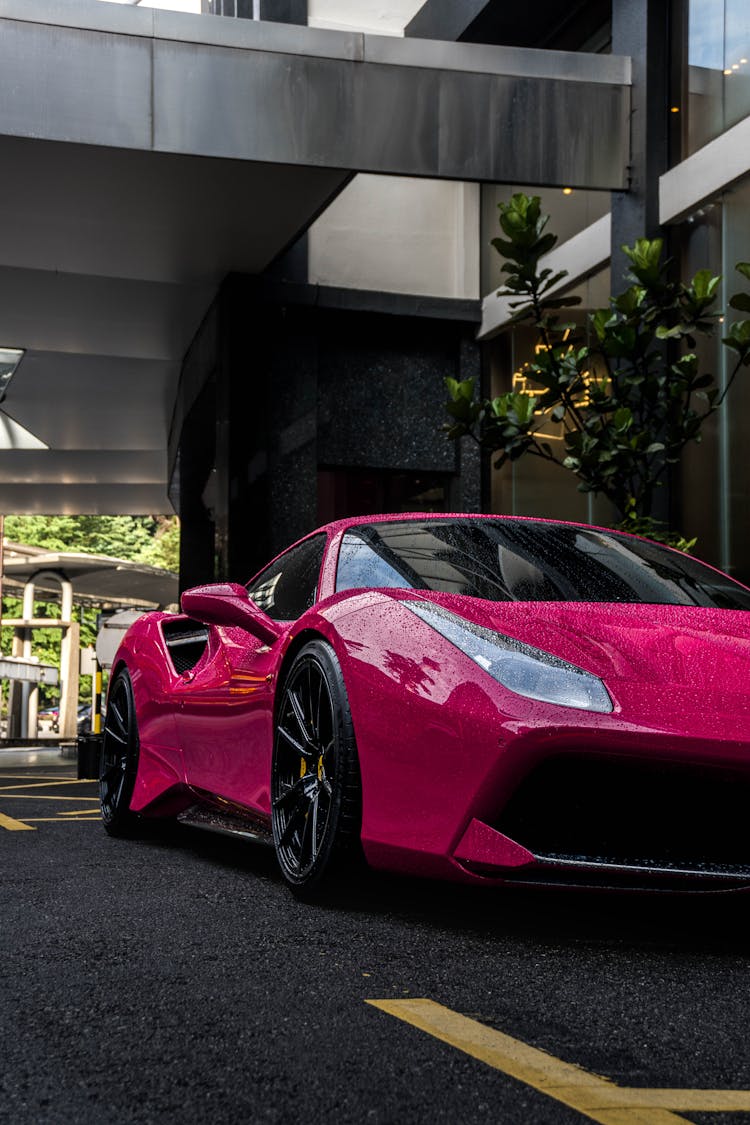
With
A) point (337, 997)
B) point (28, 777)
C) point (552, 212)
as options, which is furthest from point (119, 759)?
point (552, 212)

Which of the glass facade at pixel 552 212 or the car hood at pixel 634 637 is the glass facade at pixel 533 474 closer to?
the glass facade at pixel 552 212

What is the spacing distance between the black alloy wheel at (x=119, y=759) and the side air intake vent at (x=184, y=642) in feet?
1.04

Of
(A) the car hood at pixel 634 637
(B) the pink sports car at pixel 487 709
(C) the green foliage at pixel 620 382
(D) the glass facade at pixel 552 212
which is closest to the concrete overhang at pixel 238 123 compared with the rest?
(D) the glass facade at pixel 552 212

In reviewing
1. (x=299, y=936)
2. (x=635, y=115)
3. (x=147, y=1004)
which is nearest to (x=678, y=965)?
(x=299, y=936)

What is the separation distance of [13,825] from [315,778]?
2745 mm

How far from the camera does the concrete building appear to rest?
9.47 meters

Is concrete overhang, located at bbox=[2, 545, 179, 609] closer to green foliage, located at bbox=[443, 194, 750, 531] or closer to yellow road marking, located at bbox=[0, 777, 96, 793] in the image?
yellow road marking, located at bbox=[0, 777, 96, 793]

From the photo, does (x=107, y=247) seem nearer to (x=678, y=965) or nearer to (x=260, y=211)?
(x=260, y=211)

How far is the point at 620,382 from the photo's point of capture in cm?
910

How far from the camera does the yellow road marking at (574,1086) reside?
6.40ft

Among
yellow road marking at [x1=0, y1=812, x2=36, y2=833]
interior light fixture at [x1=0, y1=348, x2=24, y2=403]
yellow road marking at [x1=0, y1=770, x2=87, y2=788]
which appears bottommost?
yellow road marking at [x1=0, y1=770, x2=87, y2=788]

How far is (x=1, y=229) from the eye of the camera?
1145cm

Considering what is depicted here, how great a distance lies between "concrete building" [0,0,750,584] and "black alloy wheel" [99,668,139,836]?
4.74 meters

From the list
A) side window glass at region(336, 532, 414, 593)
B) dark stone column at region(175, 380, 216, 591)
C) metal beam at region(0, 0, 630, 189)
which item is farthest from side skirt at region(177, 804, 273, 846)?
dark stone column at region(175, 380, 216, 591)
